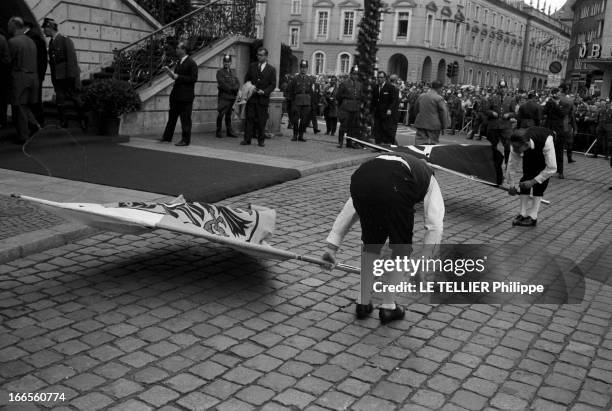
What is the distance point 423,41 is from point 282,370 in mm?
73592

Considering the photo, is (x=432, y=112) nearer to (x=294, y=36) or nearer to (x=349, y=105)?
(x=349, y=105)

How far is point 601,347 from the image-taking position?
4977 millimetres

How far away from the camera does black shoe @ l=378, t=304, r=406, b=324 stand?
16.6 ft

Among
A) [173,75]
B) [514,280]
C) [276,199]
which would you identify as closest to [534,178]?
[514,280]

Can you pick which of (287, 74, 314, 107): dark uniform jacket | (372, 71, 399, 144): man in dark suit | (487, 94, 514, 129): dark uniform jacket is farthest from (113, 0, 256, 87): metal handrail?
(487, 94, 514, 129): dark uniform jacket

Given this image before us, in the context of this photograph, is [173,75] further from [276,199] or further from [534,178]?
[534,178]

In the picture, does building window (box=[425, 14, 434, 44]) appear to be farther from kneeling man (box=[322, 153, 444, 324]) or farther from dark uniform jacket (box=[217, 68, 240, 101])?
kneeling man (box=[322, 153, 444, 324])

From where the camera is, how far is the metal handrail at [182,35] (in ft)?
50.1

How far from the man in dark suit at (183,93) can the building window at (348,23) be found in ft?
212

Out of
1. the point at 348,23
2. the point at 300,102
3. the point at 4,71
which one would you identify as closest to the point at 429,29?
the point at 348,23

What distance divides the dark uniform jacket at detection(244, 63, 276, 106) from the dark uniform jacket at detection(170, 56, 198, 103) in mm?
1735

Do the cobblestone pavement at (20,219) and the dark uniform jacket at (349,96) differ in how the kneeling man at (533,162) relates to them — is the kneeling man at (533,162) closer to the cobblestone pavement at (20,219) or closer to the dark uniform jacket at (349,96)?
the cobblestone pavement at (20,219)

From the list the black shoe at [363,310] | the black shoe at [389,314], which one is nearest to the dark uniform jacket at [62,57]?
the black shoe at [363,310]

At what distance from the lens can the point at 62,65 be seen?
1275cm
